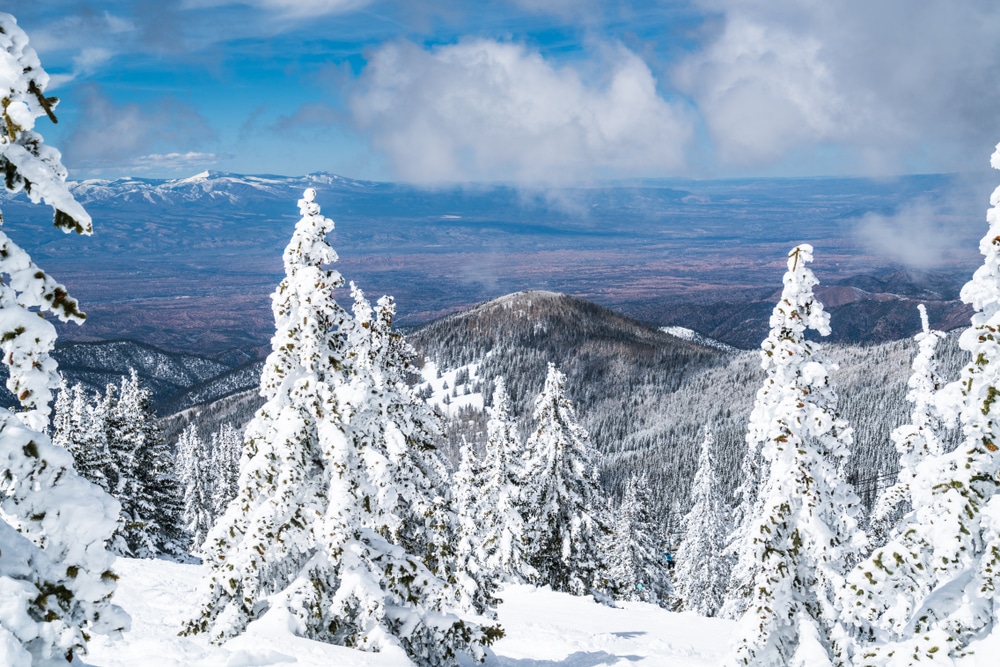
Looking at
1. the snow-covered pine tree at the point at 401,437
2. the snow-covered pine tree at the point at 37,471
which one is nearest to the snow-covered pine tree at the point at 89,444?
the snow-covered pine tree at the point at 401,437

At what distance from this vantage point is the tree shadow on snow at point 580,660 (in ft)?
54.1

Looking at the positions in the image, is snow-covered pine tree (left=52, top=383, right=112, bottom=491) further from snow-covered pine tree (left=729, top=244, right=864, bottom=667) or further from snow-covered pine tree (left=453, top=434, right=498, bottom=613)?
snow-covered pine tree (left=729, top=244, right=864, bottom=667)

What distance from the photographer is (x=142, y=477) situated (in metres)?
33.7

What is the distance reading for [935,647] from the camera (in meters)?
7.20

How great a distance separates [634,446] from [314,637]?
17473cm

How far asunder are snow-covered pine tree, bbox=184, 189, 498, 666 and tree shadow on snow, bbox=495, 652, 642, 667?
5224 millimetres

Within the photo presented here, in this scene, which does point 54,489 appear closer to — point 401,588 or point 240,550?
point 240,550

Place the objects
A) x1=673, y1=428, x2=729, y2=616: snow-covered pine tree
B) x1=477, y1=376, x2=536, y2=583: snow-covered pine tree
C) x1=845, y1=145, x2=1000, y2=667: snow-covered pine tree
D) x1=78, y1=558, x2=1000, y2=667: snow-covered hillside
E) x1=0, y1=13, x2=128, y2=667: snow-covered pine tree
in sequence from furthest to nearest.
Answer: x1=673, y1=428, x2=729, y2=616: snow-covered pine tree → x1=477, y1=376, x2=536, y2=583: snow-covered pine tree → x1=78, y1=558, x2=1000, y2=667: snow-covered hillside → x1=845, y1=145, x2=1000, y2=667: snow-covered pine tree → x1=0, y1=13, x2=128, y2=667: snow-covered pine tree

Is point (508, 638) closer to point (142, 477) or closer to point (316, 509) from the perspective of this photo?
point (316, 509)

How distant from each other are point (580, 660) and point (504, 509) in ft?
41.8

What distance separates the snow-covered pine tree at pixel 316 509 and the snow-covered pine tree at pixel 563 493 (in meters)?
17.5

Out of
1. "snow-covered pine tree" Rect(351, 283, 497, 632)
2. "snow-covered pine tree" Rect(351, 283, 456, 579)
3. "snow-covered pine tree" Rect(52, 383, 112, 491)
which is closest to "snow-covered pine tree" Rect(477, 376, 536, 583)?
"snow-covered pine tree" Rect(351, 283, 497, 632)

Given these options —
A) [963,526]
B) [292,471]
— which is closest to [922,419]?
[963,526]

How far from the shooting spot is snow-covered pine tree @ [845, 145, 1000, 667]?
7.35 m
